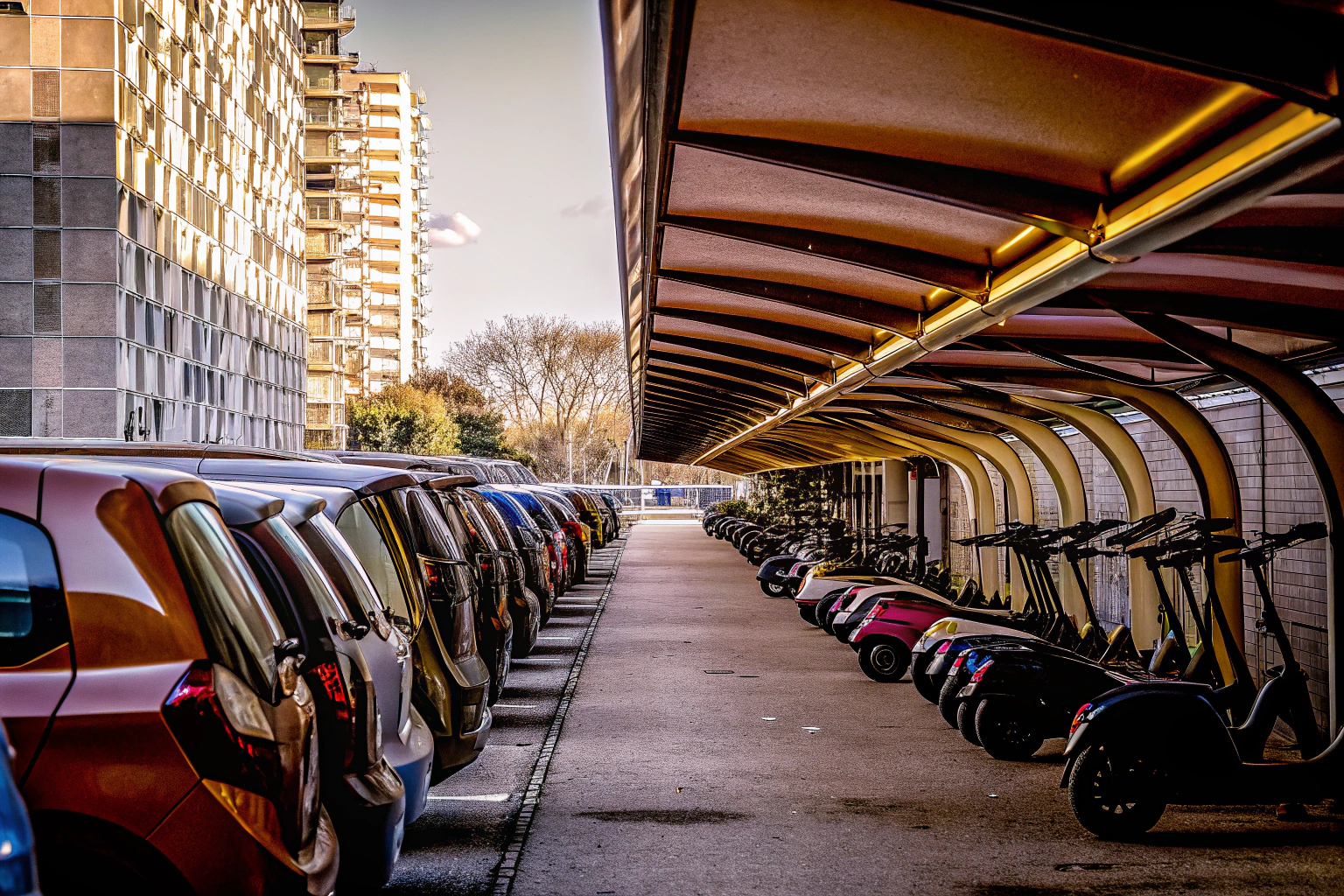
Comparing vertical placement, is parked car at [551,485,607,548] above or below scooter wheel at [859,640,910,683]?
above

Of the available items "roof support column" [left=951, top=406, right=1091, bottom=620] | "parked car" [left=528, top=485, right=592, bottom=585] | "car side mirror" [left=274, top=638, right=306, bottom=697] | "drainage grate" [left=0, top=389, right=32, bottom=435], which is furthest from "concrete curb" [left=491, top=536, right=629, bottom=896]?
"drainage grate" [left=0, top=389, right=32, bottom=435]

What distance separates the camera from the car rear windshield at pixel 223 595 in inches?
138

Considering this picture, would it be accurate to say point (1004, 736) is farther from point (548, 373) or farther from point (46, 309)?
point (548, 373)

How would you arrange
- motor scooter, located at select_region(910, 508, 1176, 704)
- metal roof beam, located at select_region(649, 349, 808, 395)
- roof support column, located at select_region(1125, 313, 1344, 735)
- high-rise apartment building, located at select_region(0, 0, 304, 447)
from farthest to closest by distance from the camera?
1. high-rise apartment building, located at select_region(0, 0, 304, 447)
2. metal roof beam, located at select_region(649, 349, 808, 395)
3. motor scooter, located at select_region(910, 508, 1176, 704)
4. roof support column, located at select_region(1125, 313, 1344, 735)

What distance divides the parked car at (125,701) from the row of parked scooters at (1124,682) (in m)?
4.59

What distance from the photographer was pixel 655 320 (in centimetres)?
1118

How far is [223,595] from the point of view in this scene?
11.9 ft

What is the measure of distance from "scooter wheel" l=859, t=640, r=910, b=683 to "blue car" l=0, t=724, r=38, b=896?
35.1ft

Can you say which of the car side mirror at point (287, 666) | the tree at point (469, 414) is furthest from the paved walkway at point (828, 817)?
the tree at point (469, 414)

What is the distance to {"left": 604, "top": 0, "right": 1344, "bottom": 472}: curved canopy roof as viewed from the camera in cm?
363

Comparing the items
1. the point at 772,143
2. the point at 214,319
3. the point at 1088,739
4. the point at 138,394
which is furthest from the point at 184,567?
the point at 214,319

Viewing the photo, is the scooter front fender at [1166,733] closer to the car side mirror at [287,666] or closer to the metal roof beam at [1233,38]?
the metal roof beam at [1233,38]

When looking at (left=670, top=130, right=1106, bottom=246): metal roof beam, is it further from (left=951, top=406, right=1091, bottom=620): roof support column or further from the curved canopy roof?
(left=951, top=406, right=1091, bottom=620): roof support column

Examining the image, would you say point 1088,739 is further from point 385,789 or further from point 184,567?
point 184,567
